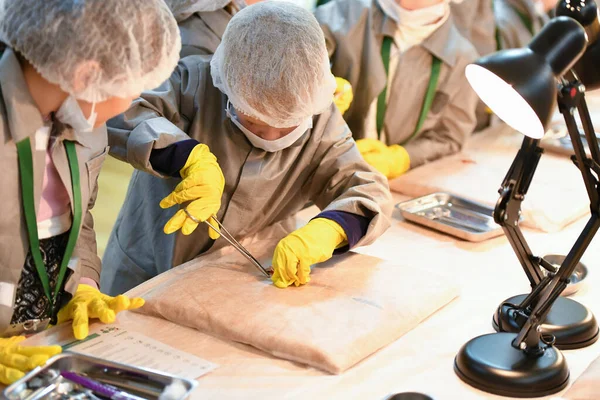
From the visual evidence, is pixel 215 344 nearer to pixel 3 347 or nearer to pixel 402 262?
pixel 3 347

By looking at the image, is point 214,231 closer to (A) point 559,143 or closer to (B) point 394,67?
(B) point 394,67

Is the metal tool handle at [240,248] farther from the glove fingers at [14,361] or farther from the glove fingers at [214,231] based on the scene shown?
the glove fingers at [14,361]

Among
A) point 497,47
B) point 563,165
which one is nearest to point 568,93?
point 563,165

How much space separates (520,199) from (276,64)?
470mm

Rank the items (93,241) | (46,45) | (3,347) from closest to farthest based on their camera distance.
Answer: (46,45) < (3,347) < (93,241)

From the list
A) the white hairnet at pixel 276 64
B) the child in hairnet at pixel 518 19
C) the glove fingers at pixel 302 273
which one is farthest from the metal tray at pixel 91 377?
the child in hairnet at pixel 518 19

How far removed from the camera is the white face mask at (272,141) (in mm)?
1513

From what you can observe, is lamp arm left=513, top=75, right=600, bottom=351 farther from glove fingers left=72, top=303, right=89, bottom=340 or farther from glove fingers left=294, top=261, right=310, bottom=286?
glove fingers left=72, top=303, right=89, bottom=340

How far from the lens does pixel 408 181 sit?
212 cm

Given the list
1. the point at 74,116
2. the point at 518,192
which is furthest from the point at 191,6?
the point at 518,192

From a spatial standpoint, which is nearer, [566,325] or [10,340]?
[10,340]

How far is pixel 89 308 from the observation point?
130 centimetres

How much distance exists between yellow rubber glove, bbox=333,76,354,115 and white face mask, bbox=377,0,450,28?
0.79 feet

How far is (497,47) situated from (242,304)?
5.95ft
